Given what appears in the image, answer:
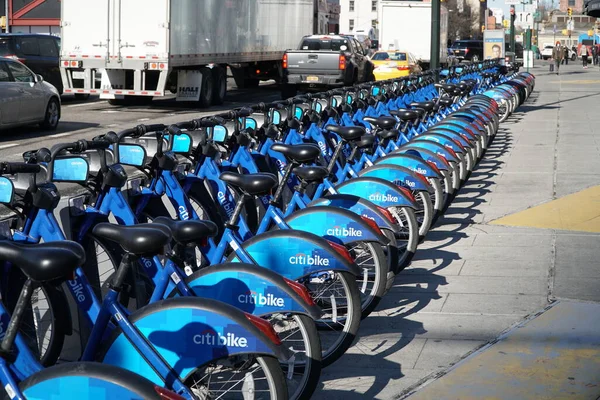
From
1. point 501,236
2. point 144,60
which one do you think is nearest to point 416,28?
point 144,60

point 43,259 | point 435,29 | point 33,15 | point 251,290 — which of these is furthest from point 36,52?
point 33,15

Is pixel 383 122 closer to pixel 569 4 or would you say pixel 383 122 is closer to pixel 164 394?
pixel 164 394

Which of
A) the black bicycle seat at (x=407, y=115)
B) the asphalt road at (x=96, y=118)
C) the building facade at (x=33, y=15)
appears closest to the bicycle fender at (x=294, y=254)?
the black bicycle seat at (x=407, y=115)

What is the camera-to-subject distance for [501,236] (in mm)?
8625

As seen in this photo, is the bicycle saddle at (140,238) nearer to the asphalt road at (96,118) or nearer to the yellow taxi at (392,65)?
the asphalt road at (96,118)

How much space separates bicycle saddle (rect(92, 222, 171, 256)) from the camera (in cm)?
346

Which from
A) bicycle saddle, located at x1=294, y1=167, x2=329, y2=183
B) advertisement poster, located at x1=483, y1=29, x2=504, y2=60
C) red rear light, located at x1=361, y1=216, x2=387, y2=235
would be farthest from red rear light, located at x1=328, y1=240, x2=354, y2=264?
advertisement poster, located at x1=483, y1=29, x2=504, y2=60

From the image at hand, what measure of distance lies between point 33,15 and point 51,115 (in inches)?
1543

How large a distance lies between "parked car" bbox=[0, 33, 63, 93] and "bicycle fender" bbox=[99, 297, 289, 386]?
21.0 m

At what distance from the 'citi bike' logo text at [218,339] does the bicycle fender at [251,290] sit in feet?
1.99

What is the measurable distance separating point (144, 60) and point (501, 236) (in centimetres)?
1472

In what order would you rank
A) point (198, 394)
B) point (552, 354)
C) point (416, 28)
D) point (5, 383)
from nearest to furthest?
point (5, 383)
point (198, 394)
point (552, 354)
point (416, 28)

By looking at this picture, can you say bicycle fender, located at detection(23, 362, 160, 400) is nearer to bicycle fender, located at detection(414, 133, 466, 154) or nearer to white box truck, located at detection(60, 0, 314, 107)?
bicycle fender, located at detection(414, 133, 466, 154)

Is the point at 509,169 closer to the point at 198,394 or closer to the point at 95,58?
the point at 198,394
